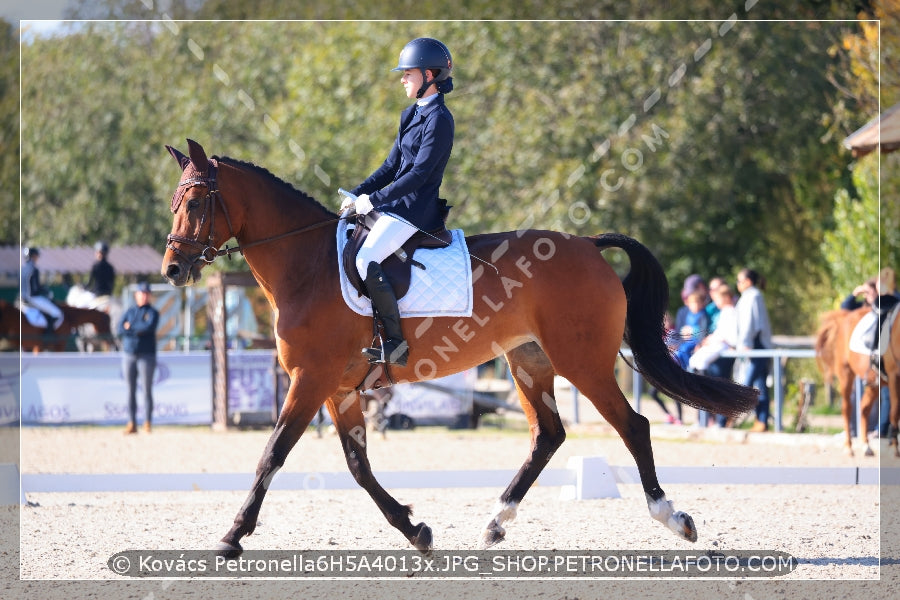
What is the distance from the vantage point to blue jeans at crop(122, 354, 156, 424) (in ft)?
50.0

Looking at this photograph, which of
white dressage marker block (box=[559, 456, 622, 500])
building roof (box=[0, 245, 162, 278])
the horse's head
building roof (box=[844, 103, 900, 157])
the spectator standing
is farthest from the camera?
building roof (box=[0, 245, 162, 278])

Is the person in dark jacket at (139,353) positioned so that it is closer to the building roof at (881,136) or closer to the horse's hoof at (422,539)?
the building roof at (881,136)

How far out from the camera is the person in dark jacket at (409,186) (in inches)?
244

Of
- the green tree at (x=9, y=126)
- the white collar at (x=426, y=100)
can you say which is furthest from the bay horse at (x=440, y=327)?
the green tree at (x=9, y=126)

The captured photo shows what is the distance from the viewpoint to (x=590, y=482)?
8602 millimetres

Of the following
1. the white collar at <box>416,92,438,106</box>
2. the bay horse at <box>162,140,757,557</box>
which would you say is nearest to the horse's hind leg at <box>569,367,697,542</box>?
the bay horse at <box>162,140,757,557</box>

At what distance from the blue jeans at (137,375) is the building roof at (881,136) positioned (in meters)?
9.22

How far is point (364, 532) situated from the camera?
7047mm

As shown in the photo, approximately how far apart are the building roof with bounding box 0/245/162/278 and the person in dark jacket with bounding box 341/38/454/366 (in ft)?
76.7

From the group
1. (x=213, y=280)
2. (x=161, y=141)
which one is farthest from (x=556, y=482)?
(x=161, y=141)

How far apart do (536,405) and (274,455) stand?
177 centimetres

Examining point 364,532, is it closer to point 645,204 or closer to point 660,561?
point 660,561

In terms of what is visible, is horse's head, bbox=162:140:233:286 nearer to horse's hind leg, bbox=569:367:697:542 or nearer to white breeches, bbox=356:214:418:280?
white breeches, bbox=356:214:418:280

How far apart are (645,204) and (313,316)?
16.9 m
